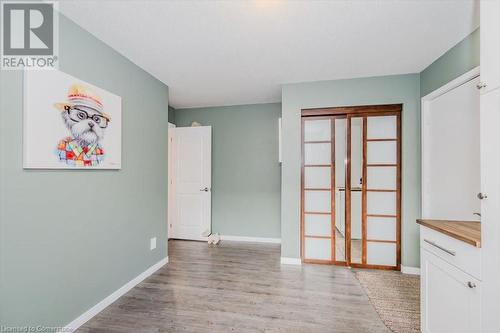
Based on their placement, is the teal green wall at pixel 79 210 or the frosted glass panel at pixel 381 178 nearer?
the teal green wall at pixel 79 210

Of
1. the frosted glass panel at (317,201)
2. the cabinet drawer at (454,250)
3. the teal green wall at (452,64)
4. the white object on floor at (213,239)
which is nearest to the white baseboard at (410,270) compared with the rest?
the frosted glass panel at (317,201)

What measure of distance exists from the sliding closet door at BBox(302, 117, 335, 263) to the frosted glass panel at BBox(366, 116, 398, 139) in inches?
19.9

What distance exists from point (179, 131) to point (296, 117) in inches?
91.6

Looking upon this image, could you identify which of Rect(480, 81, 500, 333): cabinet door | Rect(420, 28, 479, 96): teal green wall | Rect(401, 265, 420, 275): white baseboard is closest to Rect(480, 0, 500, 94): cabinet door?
Rect(480, 81, 500, 333): cabinet door

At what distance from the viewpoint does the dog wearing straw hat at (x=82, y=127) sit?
1765 mm

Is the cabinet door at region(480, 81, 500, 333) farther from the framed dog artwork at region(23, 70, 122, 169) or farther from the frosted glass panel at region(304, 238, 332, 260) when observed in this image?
the framed dog artwork at region(23, 70, 122, 169)

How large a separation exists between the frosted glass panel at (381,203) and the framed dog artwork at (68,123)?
318 cm

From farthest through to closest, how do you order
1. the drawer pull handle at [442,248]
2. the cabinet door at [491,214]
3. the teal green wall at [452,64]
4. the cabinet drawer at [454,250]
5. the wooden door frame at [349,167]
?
1. the wooden door frame at [349,167]
2. the teal green wall at [452,64]
3. the drawer pull handle at [442,248]
4. the cabinet drawer at [454,250]
5. the cabinet door at [491,214]

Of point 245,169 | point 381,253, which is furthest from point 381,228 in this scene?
point 245,169

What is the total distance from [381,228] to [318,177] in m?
1.09

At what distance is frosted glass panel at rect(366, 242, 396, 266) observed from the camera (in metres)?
3.05

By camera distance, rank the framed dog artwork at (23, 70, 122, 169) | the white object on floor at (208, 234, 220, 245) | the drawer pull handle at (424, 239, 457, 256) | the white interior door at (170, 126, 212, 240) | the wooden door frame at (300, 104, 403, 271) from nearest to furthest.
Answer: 1. the drawer pull handle at (424, 239, 457, 256)
2. the framed dog artwork at (23, 70, 122, 169)
3. the wooden door frame at (300, 104, 403, 271)
4. the white object on floor at (208, 234, 220, 245)
5. the white interior door at (170, 126, 212, 240)

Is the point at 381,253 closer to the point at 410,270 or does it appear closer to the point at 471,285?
the point at 410,270

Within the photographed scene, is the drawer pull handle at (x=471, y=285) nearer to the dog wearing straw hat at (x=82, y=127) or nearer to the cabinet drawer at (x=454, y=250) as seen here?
the cabinet drawer at (x=454, y=250)
